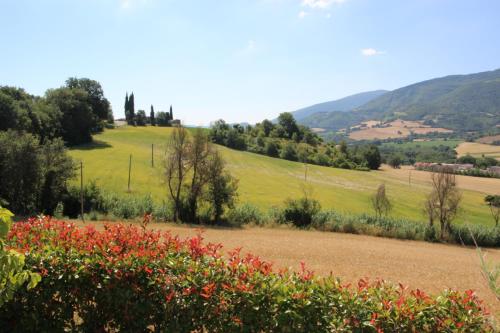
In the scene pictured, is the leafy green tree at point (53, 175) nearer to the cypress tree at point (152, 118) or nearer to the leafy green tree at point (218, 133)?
the leafy green tree at point (218, 133)

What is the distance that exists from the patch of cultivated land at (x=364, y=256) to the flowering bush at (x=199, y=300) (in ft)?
24.2

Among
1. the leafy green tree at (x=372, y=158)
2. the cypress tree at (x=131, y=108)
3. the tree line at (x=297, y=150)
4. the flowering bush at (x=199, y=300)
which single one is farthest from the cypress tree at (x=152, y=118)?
the flowering bush at (x=199, y=300)

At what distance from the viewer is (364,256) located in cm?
1731

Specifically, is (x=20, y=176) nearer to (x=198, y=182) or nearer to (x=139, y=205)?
(x=139, y=205)

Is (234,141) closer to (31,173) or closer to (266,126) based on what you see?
(266,126)

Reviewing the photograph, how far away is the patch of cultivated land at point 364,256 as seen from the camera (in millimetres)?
14172

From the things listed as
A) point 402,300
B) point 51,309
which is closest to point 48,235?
point 51,309

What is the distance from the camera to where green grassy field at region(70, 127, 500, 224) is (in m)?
39.9

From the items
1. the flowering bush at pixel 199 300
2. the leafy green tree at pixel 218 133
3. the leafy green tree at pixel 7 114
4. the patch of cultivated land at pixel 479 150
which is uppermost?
the leafy green tree at pixel 7 114

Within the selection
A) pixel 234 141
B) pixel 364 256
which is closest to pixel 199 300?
pixel 364 256

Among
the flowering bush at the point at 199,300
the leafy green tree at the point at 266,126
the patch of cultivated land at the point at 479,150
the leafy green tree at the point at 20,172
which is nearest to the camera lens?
the flowering bush at the point at 199,300

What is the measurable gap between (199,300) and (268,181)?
46.8 metres

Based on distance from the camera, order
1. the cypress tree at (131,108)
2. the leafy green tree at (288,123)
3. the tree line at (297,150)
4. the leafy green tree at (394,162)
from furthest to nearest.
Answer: the leafy green tree at (288,123), the leafy green tree at (394,162), the cypress tree at (131,108), the tree line at (297,150)

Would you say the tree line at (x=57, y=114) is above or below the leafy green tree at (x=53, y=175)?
above
